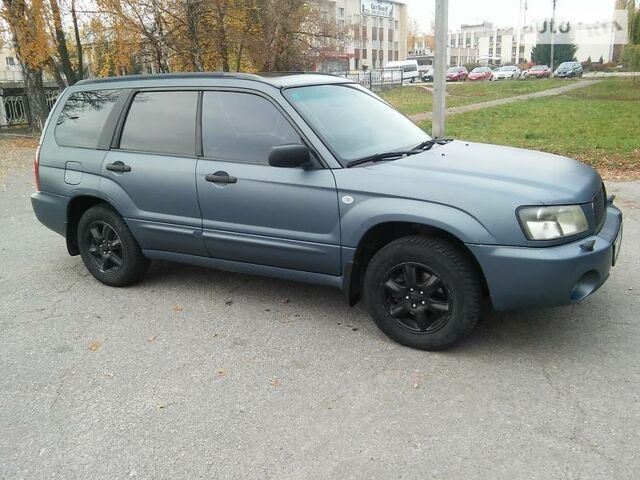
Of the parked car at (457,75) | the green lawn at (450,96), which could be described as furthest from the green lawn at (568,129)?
the parked car at (457,75)

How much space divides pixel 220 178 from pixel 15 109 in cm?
2033

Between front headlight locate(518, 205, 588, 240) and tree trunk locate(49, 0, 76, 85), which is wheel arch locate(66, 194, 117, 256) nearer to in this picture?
front headlight locate(518, 205, 588, 240)

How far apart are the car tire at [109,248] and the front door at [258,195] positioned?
0.86 m

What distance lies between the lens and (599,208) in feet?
12.2

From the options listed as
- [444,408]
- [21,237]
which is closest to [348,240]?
[444,408]

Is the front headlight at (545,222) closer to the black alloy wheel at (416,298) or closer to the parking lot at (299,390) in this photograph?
the black alloy wheel at (416,298)

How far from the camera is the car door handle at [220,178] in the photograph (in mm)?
4137

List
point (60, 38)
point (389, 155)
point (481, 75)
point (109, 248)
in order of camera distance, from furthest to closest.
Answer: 1. point (481, 75)
2. point (60, 38)
3. point (109, 248)
4. point (389, 155)

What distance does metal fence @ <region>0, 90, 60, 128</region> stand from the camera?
67.9ft

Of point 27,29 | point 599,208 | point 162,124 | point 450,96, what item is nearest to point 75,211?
point 162,124

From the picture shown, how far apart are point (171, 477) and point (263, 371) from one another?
3.27ft

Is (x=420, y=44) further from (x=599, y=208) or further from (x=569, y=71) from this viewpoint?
(x=599, y=208)

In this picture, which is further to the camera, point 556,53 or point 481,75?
point 556,53

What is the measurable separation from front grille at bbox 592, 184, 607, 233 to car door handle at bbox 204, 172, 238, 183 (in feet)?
7.68
